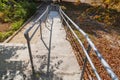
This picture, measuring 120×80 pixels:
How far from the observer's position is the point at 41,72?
4.82 meters

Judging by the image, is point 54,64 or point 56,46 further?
point 56,46

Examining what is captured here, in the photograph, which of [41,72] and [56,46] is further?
[56,46]

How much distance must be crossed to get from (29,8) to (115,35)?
740 cm

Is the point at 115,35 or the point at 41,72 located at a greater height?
the point at 41,72

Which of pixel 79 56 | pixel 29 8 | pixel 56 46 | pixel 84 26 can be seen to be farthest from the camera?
pixel 29 8

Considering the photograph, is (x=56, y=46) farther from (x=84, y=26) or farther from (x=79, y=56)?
(x=84, y=26)

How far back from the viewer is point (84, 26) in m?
15.4

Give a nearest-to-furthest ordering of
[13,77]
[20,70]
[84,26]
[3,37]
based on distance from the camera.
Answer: [13,77] → [20,70] → [3,37] → [84,26]

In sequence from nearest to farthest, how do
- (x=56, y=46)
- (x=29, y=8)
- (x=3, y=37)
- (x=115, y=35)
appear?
(x=56, y=46) < (x=3, y=37) < (x=115, y=35) < (x=29, y=8)

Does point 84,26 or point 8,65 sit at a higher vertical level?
point 8,65

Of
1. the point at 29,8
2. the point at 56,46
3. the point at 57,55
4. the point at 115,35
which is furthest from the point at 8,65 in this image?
the point at 29,8

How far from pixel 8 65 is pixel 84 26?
1076 centimetres

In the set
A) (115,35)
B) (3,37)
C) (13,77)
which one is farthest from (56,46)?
(115,35)

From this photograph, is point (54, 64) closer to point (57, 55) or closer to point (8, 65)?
point (57, 55)
